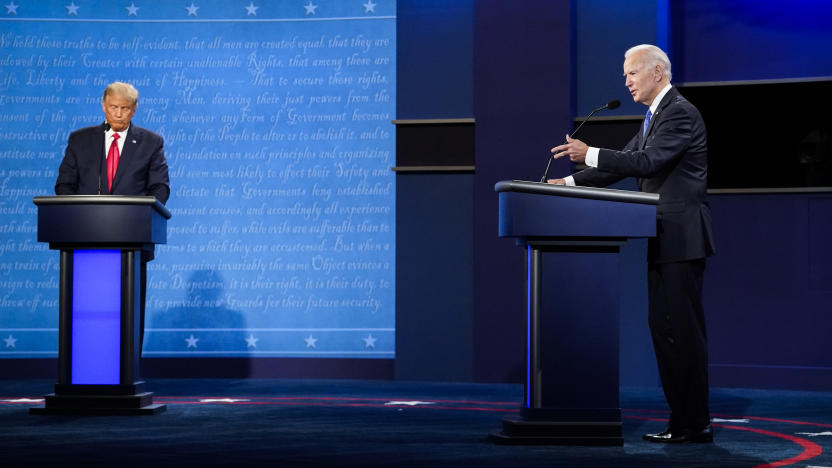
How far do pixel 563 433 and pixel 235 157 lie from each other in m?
3.65

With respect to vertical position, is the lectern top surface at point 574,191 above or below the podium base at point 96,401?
above

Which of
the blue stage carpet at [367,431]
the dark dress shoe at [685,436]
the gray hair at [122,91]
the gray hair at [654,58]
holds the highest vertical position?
the gray hair at [122,91]

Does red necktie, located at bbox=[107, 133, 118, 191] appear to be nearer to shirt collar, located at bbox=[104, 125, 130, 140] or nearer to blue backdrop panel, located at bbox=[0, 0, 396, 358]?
shirt collar, located at bbox=[104, 125, 130, 140]

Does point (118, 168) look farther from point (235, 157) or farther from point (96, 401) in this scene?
point (235, 157)

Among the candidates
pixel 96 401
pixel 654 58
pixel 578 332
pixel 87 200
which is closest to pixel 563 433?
pixel 578 332

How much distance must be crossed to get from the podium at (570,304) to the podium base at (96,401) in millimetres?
1740

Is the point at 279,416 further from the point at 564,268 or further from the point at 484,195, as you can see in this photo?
the point at 484,195

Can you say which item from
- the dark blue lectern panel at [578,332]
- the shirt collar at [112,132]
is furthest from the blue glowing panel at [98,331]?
the dark blue lectern panel at [578,332]

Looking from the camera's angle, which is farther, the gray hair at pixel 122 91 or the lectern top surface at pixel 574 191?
the gray hair at pixel 122 91

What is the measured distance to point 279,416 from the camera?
181 inches

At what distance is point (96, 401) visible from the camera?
4641 millimetres

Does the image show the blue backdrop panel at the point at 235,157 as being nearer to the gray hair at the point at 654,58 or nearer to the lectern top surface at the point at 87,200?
the lectern top surface at the point at 87,200

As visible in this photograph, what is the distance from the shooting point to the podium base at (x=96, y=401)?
461cm

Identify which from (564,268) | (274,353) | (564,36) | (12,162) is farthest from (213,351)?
(564,268)
